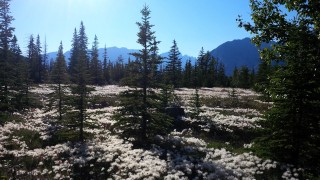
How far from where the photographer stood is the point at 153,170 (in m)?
15.3

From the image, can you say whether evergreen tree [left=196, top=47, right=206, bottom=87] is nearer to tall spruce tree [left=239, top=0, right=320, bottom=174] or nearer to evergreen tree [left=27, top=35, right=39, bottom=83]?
evergreen tree [left=27, top=35, right=39, bottom=83]

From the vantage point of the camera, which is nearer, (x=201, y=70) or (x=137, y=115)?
(x=137, y=115)

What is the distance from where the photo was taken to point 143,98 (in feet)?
71.3

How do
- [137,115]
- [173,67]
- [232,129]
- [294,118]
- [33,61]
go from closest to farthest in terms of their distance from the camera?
[294,118] < [137,115] < [232,129] < [173,67] < [33,61]

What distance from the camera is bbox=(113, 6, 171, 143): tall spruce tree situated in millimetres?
21531

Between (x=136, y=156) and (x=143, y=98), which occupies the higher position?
(x=143, y=98)

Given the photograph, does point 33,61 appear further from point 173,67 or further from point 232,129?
point 232,129

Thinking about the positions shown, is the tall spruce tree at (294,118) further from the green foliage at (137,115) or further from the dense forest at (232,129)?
the green foliage at (137,115)

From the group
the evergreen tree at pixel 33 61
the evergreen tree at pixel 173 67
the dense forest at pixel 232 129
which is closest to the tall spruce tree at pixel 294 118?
the dense forest at pixel 232 129

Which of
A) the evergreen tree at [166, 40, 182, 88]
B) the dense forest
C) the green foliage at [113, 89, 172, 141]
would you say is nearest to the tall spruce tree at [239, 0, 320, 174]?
the dense forest

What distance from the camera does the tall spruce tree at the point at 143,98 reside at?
70.6 ft

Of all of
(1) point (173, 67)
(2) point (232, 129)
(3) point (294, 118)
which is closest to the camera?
(3) point (294, 118)

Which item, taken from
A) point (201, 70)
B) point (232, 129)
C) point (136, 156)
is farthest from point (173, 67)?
point (136, 156)

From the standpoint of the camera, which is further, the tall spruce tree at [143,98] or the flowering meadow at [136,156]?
the tall spruce tree at [143,98]
